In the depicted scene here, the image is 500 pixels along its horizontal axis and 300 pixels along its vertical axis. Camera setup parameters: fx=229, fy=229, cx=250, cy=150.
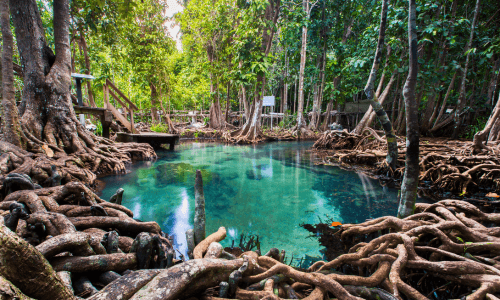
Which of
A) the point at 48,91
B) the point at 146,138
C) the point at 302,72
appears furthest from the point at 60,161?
the point at 302,72

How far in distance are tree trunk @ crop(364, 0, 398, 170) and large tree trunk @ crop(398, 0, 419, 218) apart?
963mm

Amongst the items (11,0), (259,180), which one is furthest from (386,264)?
(11,0)

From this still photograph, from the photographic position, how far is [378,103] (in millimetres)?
3818

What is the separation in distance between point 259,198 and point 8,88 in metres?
5.07

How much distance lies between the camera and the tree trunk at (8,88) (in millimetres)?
3992

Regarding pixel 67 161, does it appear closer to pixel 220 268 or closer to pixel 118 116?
pixel 220 268

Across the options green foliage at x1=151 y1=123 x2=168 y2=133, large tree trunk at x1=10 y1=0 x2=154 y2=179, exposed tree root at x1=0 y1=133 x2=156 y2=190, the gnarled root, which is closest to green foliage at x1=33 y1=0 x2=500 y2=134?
green foliage at x1=151 y1=123 x2=168 y2=133

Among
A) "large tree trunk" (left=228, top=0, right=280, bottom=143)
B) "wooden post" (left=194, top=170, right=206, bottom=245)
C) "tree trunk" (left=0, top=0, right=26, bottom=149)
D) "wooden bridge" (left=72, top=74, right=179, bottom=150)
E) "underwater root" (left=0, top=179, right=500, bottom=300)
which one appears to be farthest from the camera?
"large tree trunk" (left=228, top=0, right=280, bottom=143)

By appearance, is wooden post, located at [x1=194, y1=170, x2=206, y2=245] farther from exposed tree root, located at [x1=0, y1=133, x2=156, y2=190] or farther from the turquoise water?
exposed tree root, located at [x1=0, y1=133, x2=156, y2=190]

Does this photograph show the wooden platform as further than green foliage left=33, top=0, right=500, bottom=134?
Yes

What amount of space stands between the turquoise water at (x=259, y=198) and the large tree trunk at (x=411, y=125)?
117 centimetres

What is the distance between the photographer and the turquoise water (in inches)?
133

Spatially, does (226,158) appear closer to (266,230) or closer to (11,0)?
(266,230)

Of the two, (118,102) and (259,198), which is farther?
(118,102)
